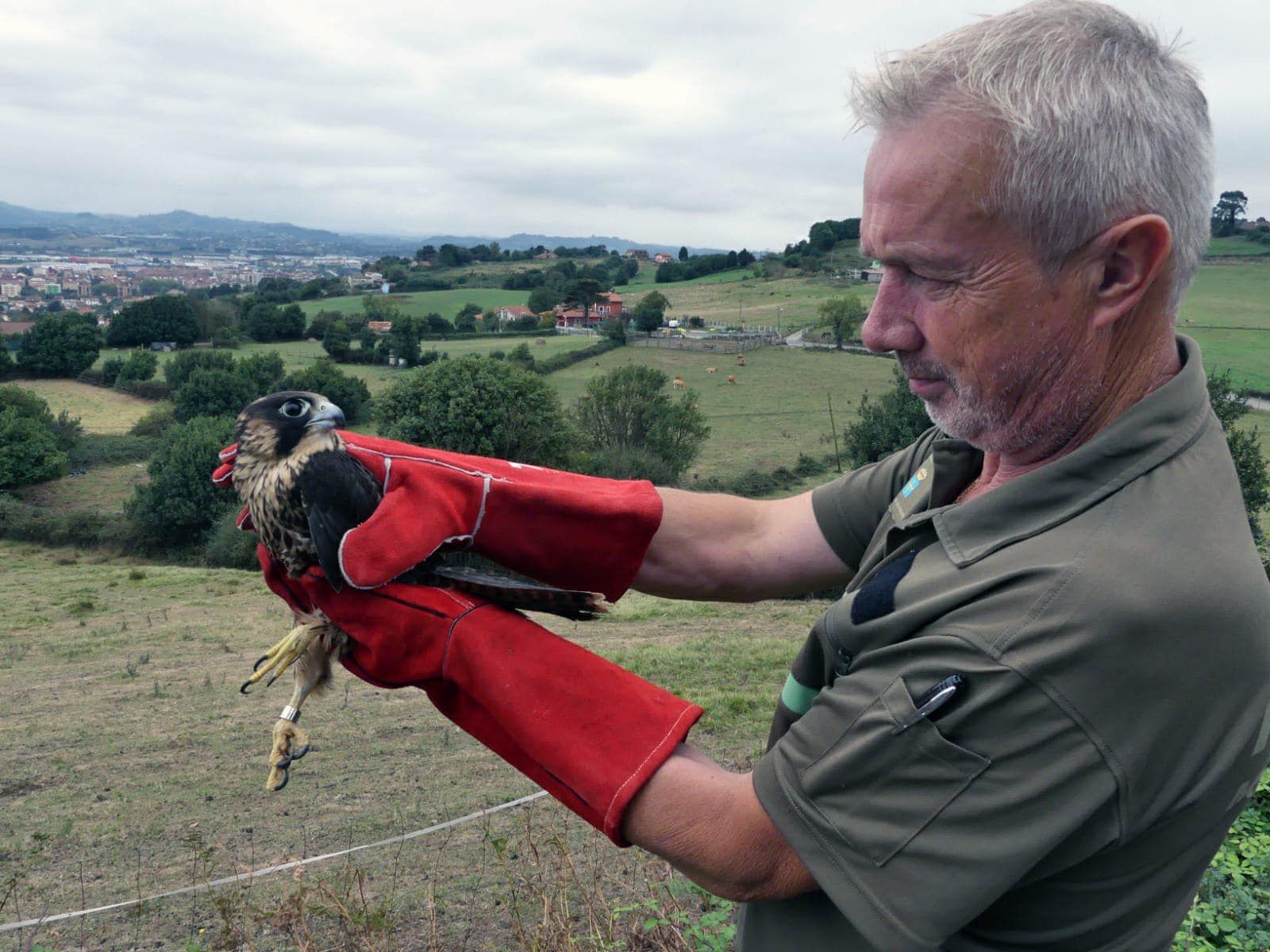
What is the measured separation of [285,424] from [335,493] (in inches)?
15.2

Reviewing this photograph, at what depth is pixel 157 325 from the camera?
59.8 m

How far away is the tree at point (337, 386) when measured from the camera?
134ft

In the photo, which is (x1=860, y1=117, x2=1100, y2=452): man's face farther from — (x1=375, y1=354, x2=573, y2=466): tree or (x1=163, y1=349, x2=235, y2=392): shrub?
(x1=163, y1=349, x2=235, y2=392): shrub

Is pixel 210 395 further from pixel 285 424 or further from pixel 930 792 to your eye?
pixel 930 792

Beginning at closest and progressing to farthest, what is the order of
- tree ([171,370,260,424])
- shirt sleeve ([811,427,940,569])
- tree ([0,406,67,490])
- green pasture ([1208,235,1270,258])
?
shirt sleeve ([811,427,940,569]) < tree ([0,406,67,490]) < tree ([171,370,260,424]) < green pasture ([1208,235,1270,258])

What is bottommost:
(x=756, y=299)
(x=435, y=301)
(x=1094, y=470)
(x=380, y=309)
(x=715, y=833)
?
(x=380, y=309)

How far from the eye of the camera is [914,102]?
61.0 inches

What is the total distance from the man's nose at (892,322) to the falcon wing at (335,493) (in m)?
1.65

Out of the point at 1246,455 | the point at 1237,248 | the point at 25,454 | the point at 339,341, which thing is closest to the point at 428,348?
the point at 339,341

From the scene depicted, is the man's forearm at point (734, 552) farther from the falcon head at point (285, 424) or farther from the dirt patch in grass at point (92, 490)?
the dirt patch in grass at point (92, 490)

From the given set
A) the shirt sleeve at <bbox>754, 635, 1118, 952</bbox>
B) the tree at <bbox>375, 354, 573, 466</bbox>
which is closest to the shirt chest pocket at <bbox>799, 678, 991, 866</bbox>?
the shirt sleeve at <bbox>754, 635, 1118, 952</bbox>

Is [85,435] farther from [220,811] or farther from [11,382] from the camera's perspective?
[220,811]

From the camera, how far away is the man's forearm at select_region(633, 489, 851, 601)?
8.59ft

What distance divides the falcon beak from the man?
1491 mm
